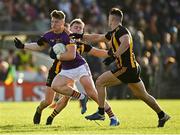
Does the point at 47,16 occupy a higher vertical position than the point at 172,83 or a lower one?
higher

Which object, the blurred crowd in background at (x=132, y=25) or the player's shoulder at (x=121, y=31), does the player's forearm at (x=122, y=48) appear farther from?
the blurred crowd in background at (x=132, y=25)

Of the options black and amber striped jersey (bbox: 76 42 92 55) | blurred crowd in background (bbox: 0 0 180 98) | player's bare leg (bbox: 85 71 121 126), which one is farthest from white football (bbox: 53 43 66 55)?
blurred crowd in background (bbox: 0 0 180 98)

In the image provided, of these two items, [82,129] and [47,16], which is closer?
[82,129]

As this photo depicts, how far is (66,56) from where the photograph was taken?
1484cm

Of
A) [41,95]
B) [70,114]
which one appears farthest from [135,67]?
[41,95]

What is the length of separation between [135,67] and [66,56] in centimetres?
135

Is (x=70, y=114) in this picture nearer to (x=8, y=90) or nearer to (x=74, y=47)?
(x=74, y=47)

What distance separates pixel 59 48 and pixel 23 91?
1372 centimetres

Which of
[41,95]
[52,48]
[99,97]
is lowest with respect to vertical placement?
[41,95]

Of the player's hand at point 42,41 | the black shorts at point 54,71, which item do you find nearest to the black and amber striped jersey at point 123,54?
the player's hand at point 42,41

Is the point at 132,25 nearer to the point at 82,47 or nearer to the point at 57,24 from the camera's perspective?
the point at 82,47

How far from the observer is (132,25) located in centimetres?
3159

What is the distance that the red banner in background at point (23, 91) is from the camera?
92.6 feet

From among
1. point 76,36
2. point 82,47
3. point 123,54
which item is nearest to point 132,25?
point 82,47
